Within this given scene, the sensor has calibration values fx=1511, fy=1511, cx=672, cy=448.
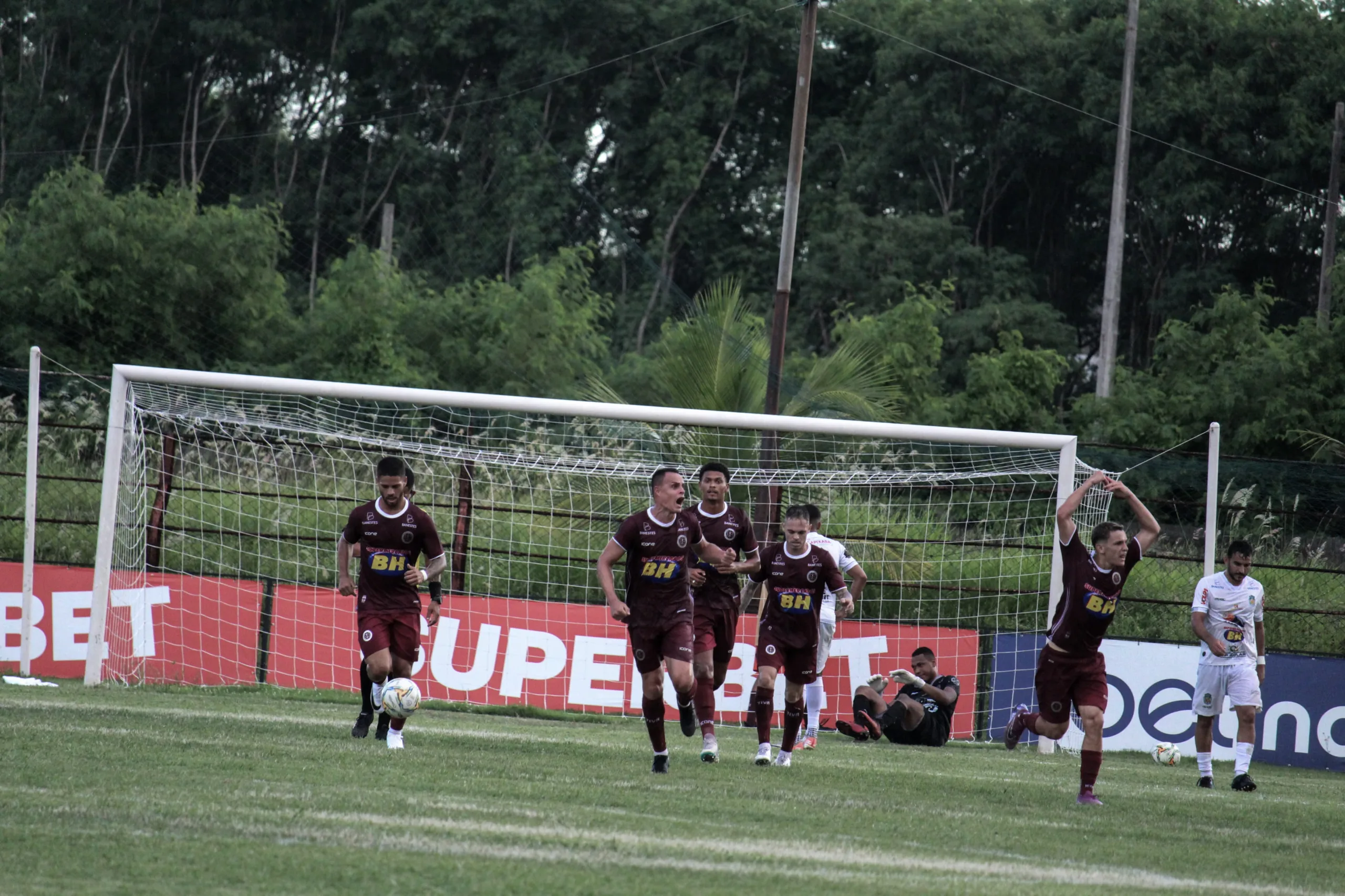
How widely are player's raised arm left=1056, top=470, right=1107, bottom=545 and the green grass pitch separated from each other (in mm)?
1601

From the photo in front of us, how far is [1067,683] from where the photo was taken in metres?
9.30

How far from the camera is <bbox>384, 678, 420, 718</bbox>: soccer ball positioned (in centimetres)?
961

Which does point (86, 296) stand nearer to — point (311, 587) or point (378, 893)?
point (311, 587)

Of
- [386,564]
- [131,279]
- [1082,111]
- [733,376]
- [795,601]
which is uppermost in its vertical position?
[1082,111]

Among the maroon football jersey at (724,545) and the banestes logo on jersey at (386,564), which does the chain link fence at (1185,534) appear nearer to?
the maroon football jersey at (724,545)

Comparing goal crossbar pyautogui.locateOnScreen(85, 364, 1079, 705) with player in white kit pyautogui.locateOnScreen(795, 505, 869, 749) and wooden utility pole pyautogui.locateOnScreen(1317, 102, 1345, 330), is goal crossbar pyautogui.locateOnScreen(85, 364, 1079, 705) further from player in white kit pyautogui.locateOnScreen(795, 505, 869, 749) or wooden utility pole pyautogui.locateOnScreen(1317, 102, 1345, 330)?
wooden utility pole pyautogui.locateOnScreen(1317, 102, 1345, 330)

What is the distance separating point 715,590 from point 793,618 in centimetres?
145

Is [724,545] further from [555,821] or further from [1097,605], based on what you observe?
[555,821]

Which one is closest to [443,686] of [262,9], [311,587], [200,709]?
[311,587]

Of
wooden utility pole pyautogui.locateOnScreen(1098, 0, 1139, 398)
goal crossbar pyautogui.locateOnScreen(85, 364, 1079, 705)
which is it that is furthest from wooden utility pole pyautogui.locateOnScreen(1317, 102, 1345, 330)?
goal crossbar pyautogui.locateOnScreen(85, 364, 1079, 705)

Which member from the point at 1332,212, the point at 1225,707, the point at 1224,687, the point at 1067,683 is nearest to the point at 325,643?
the point at 1067,683

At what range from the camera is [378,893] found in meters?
5.28

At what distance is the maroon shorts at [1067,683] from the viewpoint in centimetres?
923

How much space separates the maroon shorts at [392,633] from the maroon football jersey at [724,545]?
2.07 metres
